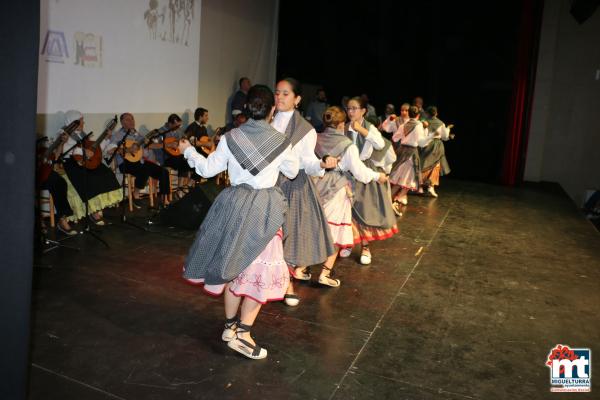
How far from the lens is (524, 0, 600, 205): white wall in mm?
9500

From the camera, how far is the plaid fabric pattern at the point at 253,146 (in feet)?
8.36

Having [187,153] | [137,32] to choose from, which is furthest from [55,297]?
[137,32]

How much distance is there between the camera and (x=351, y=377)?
264 cm

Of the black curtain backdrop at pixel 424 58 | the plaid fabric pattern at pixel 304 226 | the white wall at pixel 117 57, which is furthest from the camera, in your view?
the black curtain backdrop at pixel 424 58

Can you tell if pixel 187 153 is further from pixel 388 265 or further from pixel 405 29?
pixel 405 29

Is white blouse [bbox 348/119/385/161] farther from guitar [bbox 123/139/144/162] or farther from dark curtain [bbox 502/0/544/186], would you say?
dark curtain [bbox 502/0/544/186]

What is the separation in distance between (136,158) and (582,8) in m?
6.83

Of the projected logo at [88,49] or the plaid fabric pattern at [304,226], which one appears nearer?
the plaid fabric pattern at [304,226]

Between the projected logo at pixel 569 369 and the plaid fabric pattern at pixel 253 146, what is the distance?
5.85 feet

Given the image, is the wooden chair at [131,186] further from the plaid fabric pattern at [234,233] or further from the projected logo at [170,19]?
the plaid fabric pattern at [234,233]

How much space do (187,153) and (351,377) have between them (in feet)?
4.39

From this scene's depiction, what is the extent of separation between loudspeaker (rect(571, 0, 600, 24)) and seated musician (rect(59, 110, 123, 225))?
6677 millimetres

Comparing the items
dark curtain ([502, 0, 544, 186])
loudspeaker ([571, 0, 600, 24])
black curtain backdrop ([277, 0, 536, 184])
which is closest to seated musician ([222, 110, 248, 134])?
black curtain backdrop ([277, 0, 536, 184])

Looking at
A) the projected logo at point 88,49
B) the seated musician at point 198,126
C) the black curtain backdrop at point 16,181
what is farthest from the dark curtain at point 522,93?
the black curtain backdrop at point 16,181
